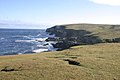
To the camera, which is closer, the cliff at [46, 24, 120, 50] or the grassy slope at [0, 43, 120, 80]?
the grassy slope at [0, 43, 120, 80]

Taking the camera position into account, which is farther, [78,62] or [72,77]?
[78,62]

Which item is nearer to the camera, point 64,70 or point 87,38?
point 64,70

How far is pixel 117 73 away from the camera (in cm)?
3306

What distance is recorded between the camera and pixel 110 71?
3403 cm

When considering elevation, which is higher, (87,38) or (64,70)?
(87,38)

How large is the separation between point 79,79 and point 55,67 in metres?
5.91

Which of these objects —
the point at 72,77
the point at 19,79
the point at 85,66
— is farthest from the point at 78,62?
the point at 19,79

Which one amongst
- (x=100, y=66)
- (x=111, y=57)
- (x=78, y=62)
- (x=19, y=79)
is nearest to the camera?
(x=19, y=79)

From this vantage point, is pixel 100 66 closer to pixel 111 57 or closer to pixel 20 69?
pixel 111 57

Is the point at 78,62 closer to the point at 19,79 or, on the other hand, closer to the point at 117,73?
the point at 117,73

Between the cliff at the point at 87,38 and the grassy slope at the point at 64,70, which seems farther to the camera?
the cliff at the point at 87,38

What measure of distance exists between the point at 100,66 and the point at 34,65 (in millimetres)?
9603

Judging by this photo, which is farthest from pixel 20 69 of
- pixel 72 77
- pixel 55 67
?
pixel 72 77

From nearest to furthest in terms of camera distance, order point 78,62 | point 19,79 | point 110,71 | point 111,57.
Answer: point 19,79
point 110,71
point 78,62
point 111,57
